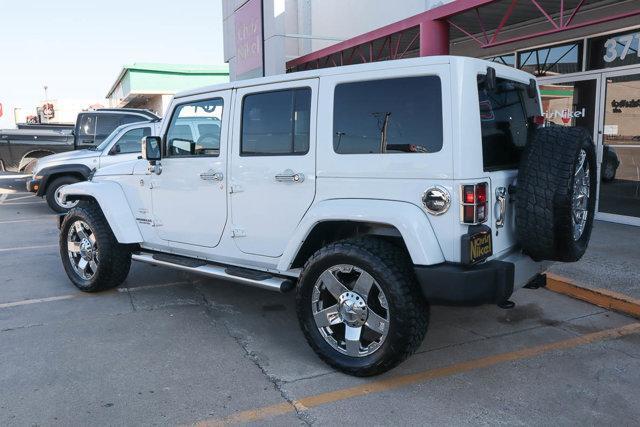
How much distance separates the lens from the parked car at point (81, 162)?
32.5 feet

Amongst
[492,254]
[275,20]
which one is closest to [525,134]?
[492,254]

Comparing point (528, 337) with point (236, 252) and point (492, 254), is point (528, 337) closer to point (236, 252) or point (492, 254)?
point (492, 254)

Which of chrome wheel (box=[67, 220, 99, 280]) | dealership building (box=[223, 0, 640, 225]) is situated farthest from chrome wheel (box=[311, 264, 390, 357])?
dealership building (box=[223, 0, 640, 225])

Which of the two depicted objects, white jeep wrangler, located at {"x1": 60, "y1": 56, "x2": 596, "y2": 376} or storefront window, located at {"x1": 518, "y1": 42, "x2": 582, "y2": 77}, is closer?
white jeep wrangler, located at {"x1": 60, "y1": 56, "x2": 596, "y2": 376}

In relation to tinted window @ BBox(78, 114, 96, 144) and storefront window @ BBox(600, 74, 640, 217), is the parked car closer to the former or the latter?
tinted window @ BBox(78, 114, 96, 144)

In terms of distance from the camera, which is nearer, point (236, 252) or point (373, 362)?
point (373, 362)

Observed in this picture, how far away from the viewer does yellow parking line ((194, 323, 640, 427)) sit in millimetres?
3166

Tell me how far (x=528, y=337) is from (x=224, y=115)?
3027 mm

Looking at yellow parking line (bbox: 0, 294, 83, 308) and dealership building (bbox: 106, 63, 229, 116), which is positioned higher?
dealership building (bbox: 106, 63, 229, 116)

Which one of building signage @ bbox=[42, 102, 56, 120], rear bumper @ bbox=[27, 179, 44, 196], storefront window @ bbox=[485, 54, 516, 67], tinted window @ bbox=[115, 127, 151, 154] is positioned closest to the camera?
tinted window @ bbox=[115, 127, 151, 154]

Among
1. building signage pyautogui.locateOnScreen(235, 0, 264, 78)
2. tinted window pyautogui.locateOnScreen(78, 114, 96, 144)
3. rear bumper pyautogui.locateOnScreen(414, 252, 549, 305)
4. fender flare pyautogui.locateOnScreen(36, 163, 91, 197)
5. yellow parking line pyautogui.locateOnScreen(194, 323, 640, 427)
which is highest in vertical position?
building signage pyautogui.locateOnScreen(235, 0, 264, 78)

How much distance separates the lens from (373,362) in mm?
3494

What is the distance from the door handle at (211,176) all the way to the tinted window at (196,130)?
0.51 ft

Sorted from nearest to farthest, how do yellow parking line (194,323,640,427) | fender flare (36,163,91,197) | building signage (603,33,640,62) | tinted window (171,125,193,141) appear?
1. yellow parking line (194,323,640,427)
2. tinted window (171,125,193,141)
3. building signage (603,33,640,62)
4. fender flare (36,163,91,197)
